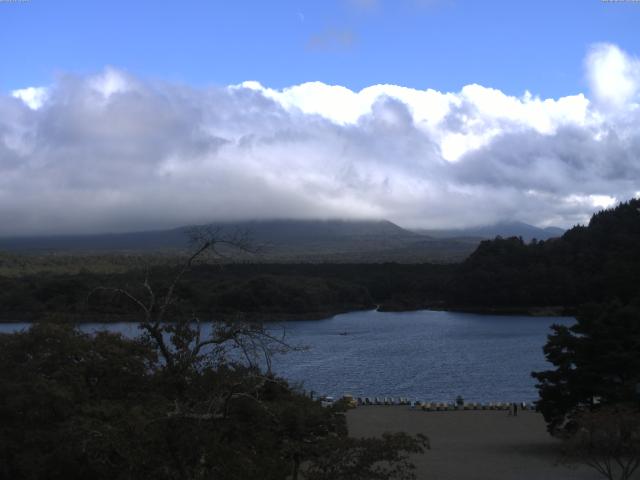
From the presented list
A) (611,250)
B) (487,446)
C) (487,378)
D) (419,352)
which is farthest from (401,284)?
(487,446)

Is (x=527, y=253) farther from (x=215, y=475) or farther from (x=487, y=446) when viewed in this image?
(x=215, y=475)

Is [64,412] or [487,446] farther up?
[64,412]

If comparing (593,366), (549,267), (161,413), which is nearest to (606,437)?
(593,366)

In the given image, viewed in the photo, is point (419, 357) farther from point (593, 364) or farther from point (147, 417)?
point (147, 417)

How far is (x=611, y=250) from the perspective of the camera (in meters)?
86.6

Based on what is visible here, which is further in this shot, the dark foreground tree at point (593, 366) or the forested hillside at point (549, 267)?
the forested hillside at point (549, 267)

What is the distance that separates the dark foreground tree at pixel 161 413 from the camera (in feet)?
27.7

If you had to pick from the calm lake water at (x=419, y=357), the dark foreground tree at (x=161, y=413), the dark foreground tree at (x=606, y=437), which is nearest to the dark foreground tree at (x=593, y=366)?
the dark foreground tree at (x=606, y=437)

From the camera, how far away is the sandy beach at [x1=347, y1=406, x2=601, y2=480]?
1788 centimetres

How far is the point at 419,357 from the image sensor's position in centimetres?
5044

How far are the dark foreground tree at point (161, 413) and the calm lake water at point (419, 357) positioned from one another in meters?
10.4

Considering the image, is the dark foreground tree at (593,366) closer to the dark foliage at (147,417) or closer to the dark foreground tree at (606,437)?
the dark foreground tree at (606,437)

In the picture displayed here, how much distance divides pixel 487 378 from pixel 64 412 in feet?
105

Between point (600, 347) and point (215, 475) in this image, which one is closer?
point (215, 475)
